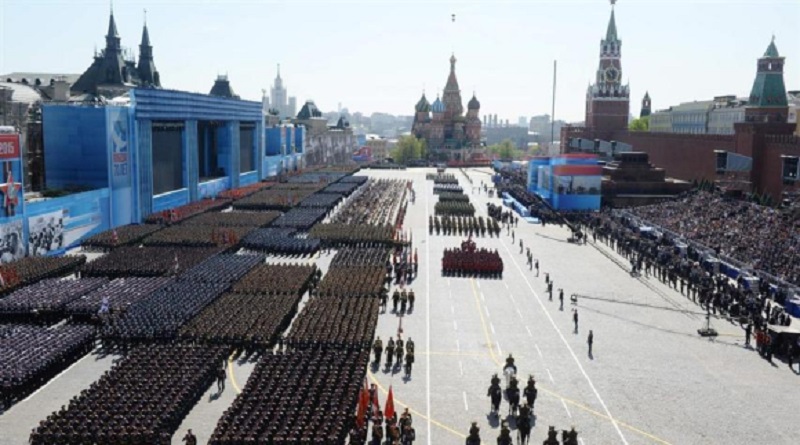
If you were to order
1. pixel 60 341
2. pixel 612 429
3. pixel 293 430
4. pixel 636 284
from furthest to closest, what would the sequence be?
pixel 636 284 < pixel 60 341 < pixel 612 429 < pixel 293 430

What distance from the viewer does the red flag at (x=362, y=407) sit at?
18.1 metres

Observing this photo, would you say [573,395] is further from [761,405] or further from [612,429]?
[761,405]

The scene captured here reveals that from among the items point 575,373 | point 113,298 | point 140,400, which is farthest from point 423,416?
point 113,298

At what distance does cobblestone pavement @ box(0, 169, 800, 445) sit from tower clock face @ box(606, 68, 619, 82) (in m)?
61.4

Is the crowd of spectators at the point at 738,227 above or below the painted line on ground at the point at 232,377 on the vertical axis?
above

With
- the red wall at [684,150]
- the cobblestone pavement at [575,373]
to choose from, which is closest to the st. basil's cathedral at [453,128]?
the red wall at [684,150]

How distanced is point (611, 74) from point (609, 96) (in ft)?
9.00

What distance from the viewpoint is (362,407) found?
731 inches

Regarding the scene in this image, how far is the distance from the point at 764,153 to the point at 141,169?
44707 millimetres

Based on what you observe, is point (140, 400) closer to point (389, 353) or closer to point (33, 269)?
point (389, 353)

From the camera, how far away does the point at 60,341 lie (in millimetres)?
23375

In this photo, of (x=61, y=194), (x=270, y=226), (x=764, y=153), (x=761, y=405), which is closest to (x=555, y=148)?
(x=764, y=153)

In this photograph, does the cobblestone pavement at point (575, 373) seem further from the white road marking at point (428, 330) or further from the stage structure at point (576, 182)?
the stage structure at point (576, 182)

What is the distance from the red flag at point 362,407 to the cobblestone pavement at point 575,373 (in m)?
1.47
